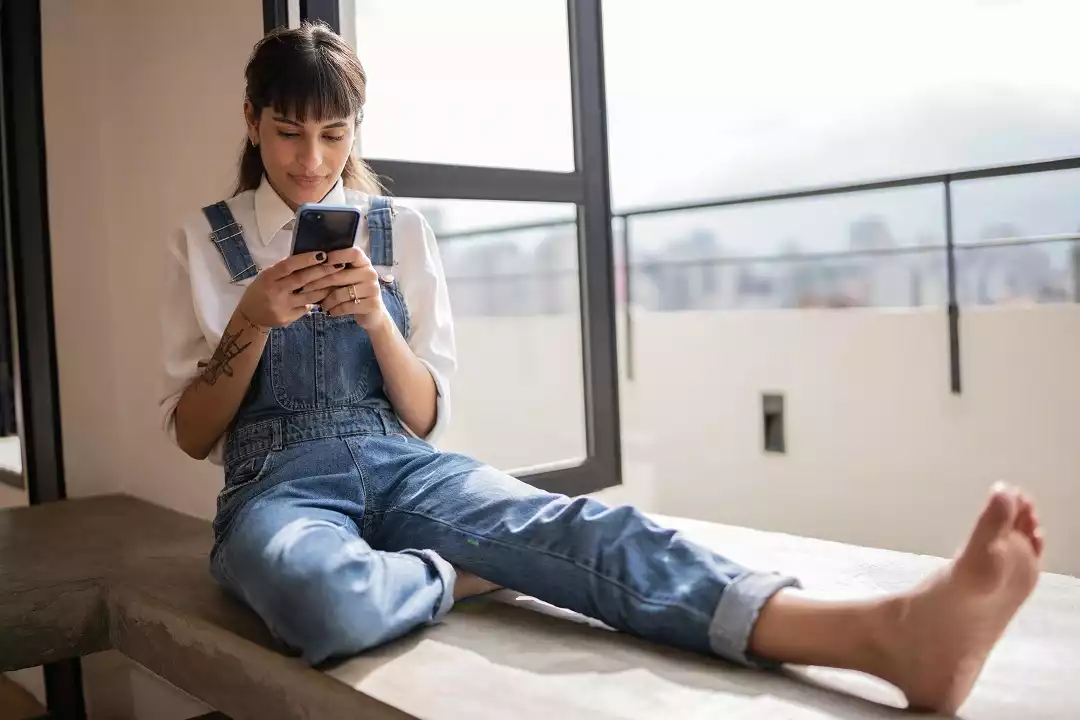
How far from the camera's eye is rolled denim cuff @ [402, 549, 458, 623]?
1124mm

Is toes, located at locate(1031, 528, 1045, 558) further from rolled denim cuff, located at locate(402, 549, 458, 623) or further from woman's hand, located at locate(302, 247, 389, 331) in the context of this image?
woman's hand, located at locate(302, 247, 389, 331)

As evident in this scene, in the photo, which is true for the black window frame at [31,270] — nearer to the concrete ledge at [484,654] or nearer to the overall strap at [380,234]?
the concrete ledge at [484,654]

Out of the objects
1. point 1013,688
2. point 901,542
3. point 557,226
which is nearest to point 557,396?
point 557,226

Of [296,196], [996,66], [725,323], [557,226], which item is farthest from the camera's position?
[725,323]

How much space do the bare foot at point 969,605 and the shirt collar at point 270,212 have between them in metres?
0.97

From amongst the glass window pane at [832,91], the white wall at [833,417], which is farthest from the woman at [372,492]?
the glass window pane at [832,91]

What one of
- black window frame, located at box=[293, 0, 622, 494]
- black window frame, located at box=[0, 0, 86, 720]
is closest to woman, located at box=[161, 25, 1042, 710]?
black window frame, located at box=[293, 0, 622, 494]

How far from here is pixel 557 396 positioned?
286cm

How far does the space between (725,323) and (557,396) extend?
4.58 feet

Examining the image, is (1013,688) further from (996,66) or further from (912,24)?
(912,24)

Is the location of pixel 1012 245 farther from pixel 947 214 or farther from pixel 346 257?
pixel 346 257

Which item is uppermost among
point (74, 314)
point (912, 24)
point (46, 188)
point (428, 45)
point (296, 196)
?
point (912, 24)

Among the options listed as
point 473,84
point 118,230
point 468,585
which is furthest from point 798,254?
point 468,585

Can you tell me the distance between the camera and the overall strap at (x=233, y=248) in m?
→ 1.39
